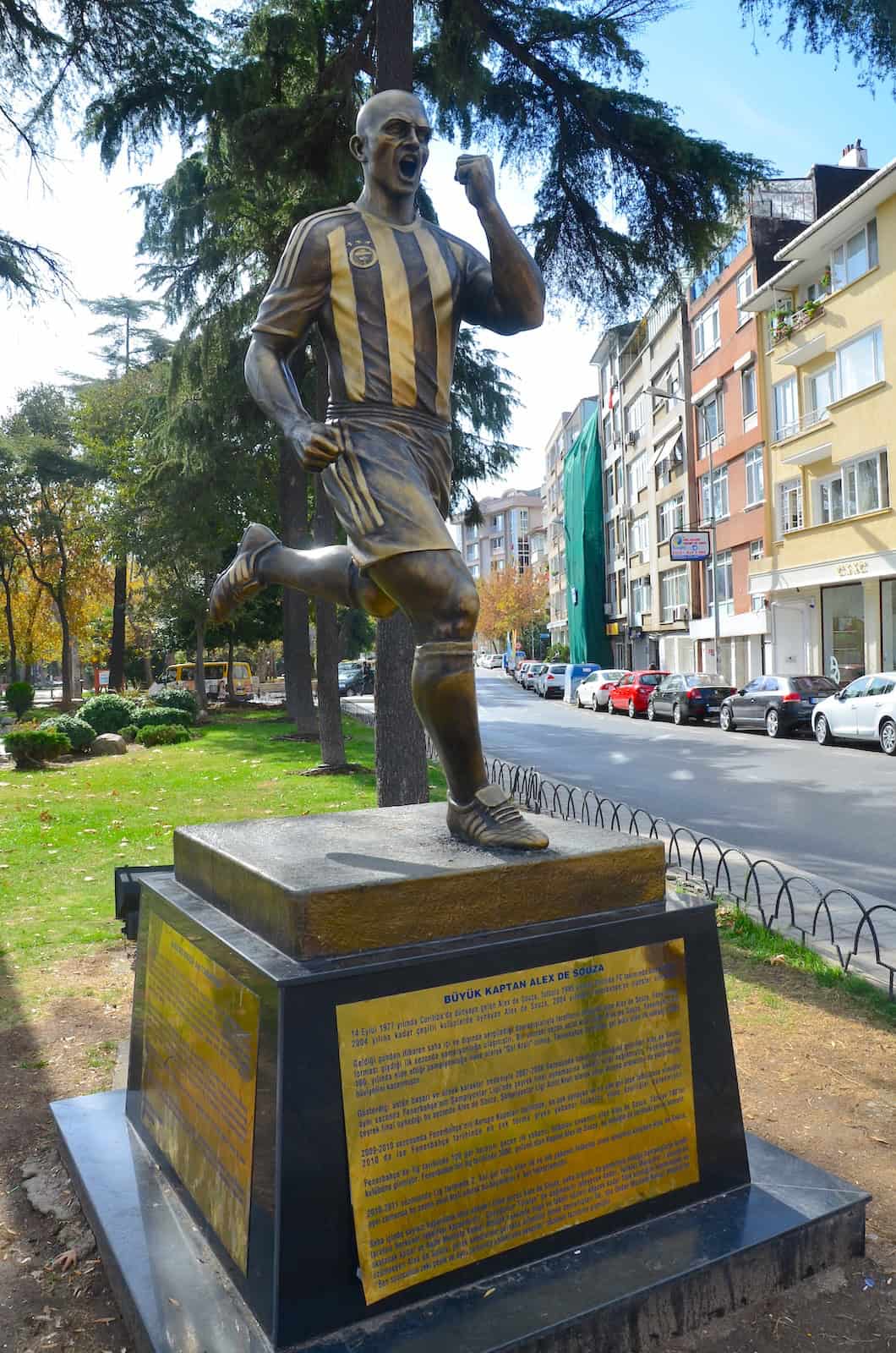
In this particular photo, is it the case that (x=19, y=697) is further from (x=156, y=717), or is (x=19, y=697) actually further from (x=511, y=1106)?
(x=511, y=1106)

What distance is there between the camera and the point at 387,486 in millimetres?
3113

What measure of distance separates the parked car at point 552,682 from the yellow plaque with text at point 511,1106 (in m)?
38.4

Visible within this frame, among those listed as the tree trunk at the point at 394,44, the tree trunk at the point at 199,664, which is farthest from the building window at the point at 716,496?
the tree trunk at the point at 394,44

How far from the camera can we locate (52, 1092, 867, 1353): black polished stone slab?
2371mm

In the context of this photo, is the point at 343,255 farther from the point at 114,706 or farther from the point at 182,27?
the point at 114,706

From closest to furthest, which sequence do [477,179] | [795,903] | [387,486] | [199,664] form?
[387,486], [477,179], [795,903], [199,664]

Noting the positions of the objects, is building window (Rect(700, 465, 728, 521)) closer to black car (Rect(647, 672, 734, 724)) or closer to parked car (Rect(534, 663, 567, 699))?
parked car (Rect(534, 663, 567, 699))

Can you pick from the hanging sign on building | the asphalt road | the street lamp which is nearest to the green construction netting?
the street lamp

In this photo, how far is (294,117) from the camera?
30.1 ft

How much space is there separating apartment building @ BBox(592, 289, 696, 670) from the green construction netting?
22.8 inches

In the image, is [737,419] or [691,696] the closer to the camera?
[691,696]

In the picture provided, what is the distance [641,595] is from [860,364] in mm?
22710

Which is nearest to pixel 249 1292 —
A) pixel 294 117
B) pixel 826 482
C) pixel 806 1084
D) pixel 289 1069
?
pixel 289 1069

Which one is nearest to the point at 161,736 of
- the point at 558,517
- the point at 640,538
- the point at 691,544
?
the point at 691,544
